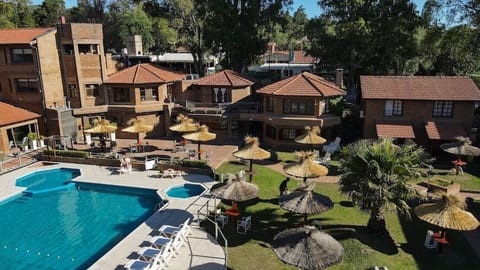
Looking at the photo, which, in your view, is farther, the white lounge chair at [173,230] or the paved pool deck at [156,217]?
the white lounge chair at [173,230]

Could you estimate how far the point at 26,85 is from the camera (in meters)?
35.0

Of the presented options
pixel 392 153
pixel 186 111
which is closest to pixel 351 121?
pixel 186 111

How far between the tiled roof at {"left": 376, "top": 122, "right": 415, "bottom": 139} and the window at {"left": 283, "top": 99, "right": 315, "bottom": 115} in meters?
5.90

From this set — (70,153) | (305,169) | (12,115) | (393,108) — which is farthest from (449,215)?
(12,115)

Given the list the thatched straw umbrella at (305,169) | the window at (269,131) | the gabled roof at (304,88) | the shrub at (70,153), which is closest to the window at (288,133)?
the window at (269,131)

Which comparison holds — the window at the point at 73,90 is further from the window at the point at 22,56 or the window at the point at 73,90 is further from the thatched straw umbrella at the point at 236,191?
the thatched straw umbrella at the point at 236,191

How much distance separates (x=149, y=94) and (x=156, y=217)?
18594mm

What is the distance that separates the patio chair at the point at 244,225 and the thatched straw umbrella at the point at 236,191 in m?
1.27

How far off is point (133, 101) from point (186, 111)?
527 cm

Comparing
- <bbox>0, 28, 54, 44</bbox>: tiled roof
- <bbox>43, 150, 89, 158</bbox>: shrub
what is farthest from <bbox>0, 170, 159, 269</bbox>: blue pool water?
<bbox>0, 28, 54, 44</bbox>: tiled roof

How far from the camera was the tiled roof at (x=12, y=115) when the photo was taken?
3162 cm

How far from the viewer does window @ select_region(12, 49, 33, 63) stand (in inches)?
1345

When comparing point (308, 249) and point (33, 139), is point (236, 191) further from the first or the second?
point (33, 139)

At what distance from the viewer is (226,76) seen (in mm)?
37531
